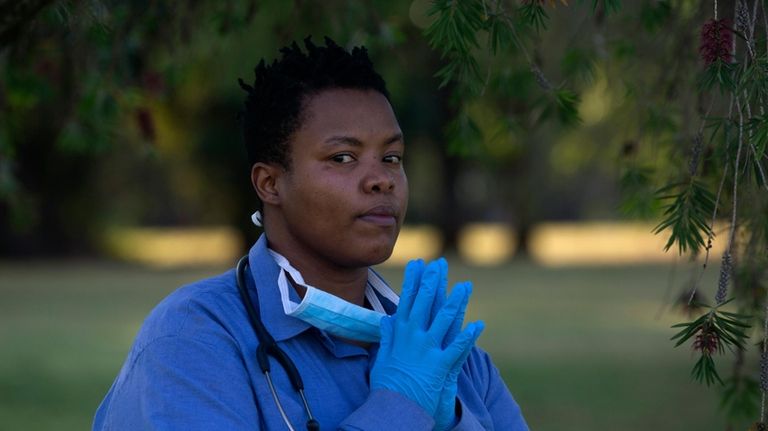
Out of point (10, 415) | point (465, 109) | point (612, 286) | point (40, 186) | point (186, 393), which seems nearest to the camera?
point (186, 393)

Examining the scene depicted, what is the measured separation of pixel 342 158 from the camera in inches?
107

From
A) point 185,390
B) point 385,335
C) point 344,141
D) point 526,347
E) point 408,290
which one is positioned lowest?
point 185,390

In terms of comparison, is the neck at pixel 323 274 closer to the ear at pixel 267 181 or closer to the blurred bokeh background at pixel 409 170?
the ear at pixel 267 181

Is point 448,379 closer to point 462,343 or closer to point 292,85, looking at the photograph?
point 462,343

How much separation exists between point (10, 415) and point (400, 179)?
8.54m

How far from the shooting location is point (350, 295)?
2.81m

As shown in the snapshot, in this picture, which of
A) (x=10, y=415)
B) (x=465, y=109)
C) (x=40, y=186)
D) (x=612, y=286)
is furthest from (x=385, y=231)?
(x=40, y=186)

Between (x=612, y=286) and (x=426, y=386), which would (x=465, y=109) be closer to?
(x=426, y=386)

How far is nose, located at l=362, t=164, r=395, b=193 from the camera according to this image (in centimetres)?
271

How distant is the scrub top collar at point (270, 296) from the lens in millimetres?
2635

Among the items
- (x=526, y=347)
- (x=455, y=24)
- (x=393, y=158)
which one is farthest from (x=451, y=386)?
(x=526, y=347)

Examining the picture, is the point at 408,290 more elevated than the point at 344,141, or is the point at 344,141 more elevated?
the point at 344,141

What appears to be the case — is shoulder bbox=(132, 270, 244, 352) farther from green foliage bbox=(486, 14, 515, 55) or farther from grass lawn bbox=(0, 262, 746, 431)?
grass lawn bbox=(0, 262, 746, 431)

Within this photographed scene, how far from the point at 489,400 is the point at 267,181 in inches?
27.7
